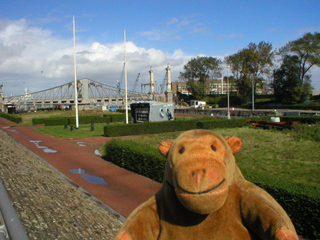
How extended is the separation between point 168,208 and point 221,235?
0.46 meters

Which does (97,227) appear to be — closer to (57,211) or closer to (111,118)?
(57,211)

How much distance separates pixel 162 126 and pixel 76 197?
1666 cm

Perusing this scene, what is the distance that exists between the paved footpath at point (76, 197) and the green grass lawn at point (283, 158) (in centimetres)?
362

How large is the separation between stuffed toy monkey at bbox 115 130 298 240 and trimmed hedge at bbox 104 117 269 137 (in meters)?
20.0

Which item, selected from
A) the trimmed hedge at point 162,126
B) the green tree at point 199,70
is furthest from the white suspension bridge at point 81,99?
the trimmed hedge at point 162,126

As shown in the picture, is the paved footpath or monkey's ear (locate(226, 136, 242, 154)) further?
the paved footpath

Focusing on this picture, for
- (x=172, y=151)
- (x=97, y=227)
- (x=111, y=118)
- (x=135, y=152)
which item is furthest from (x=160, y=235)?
(x=111, y=118)

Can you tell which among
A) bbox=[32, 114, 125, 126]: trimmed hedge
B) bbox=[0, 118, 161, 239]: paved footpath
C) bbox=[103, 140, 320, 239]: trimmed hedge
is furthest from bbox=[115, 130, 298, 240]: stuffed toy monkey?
bbox=[32, 114, 125, 126]: trimmed hedge

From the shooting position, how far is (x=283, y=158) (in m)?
11.4

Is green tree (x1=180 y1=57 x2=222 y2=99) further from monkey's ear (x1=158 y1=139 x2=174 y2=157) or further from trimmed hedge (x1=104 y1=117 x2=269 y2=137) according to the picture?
monkey's ear (x1=158 y1=139 x2=174 y2=157)

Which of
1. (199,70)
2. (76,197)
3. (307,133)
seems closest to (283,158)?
(307,133)

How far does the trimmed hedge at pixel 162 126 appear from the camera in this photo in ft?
73.1

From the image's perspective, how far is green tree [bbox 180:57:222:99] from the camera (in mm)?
75500

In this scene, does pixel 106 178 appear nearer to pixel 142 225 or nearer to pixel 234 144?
pixel 142 225
